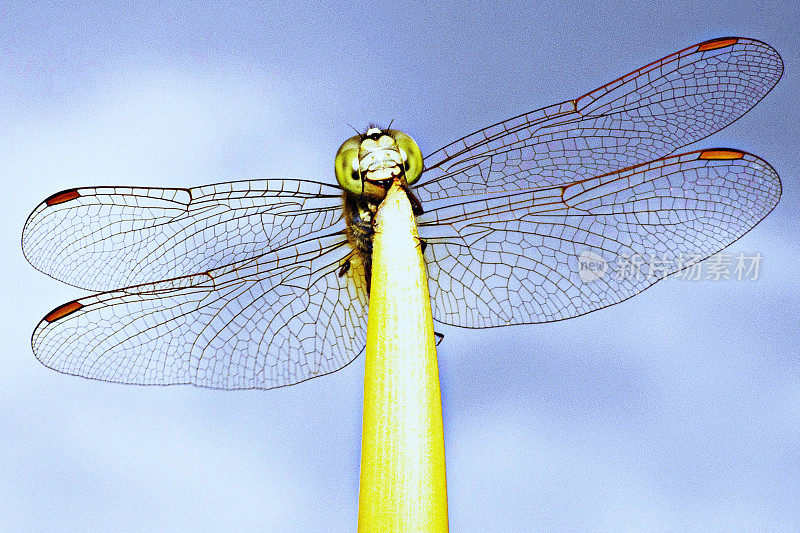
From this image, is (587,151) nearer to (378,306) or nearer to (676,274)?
(676,274)

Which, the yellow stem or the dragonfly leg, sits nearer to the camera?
the yellow stem

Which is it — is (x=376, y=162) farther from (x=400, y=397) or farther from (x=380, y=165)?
(x=400, y=397)

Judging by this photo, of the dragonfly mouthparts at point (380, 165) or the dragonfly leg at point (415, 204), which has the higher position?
the dragonfly mouthparts at point (380, 165)

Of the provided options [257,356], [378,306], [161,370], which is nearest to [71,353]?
[161,370]

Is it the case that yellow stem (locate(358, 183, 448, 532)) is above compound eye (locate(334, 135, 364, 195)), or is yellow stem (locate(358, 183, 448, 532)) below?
below

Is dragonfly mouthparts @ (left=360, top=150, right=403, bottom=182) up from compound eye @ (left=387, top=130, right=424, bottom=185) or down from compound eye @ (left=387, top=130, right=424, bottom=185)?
down

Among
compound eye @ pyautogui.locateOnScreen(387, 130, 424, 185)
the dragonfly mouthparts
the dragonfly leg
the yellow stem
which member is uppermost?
compound eye @ pyautogui.locateOnScreen(387, 130, 424, 185)
